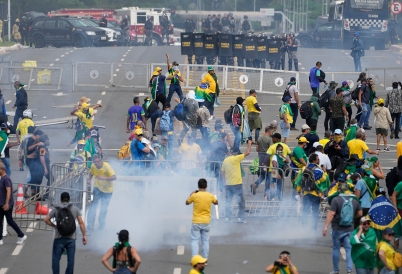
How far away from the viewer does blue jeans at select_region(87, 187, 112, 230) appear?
17.5 m

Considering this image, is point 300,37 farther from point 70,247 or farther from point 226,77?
point 70,247

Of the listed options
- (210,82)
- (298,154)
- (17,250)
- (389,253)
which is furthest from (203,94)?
(389,253)

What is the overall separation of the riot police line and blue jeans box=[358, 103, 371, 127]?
40.4ft

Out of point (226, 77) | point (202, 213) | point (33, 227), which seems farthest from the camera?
point (226, 77)

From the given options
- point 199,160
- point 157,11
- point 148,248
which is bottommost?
point 148,248

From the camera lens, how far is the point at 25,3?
251ft

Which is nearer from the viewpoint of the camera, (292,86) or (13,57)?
(292,86)

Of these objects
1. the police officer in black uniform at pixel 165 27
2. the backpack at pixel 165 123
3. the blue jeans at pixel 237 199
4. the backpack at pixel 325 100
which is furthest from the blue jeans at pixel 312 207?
the police officer in black uniform at pixel 165 27

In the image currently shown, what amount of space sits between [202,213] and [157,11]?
57390 millimetres

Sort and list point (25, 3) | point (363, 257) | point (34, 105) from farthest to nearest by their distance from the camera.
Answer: point (25, 3), point (34, 105), point (363, 257)

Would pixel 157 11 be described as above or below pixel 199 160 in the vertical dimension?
above

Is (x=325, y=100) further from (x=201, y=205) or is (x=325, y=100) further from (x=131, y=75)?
(x=201, y=205)

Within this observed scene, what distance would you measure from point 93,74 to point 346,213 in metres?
23.4

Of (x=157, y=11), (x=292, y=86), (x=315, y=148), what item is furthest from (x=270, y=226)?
(x=157, y=11)
